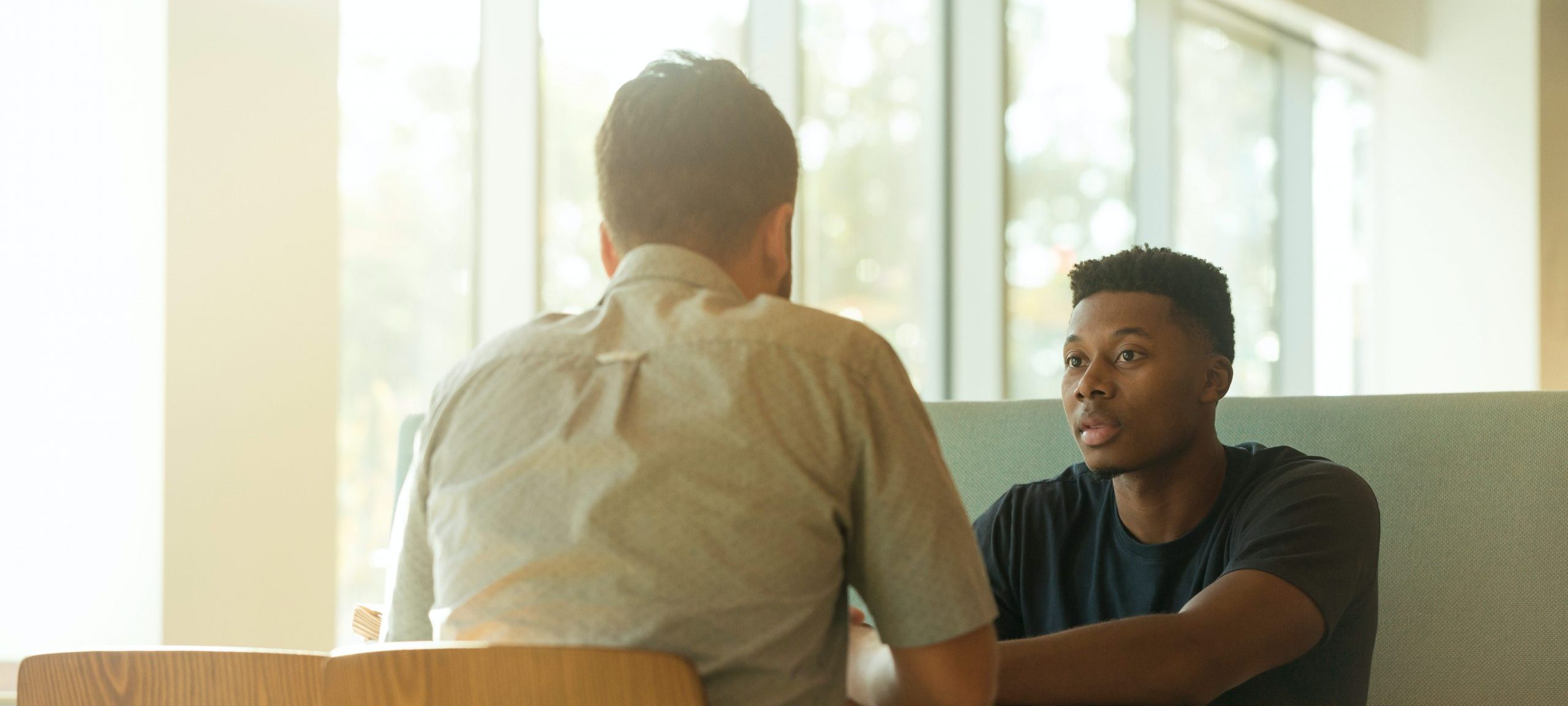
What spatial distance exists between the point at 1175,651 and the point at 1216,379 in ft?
1.74

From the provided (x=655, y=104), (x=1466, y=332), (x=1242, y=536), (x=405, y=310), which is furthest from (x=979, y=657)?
(x=1466, y=332)

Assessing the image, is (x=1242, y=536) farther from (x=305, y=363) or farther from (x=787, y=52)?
(x=787, y=52)

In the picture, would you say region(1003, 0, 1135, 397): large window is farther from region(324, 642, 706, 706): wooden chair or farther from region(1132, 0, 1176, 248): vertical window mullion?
region(324, 642, 706, 706): wooden chair

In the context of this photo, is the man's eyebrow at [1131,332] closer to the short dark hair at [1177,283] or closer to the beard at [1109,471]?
the short dark hair at [1177,283]

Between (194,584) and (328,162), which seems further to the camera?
(328,162)

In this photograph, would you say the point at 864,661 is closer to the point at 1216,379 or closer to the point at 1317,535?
the point at 1317,535

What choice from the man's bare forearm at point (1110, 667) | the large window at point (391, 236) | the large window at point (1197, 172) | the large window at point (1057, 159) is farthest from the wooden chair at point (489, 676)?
the large window at point (1057, 159)

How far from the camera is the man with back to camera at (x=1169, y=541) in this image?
56.4 inches

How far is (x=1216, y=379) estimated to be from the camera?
1.84 metres

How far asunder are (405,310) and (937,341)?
2.28 m

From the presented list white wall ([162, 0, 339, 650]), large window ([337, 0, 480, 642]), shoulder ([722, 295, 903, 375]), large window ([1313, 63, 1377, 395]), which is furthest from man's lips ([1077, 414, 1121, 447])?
large window ([1313, 63, 1377, 395])

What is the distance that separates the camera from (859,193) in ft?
15.0

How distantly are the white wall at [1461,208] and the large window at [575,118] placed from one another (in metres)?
3.86

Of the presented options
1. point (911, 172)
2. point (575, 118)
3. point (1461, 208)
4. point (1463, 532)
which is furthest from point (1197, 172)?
point (1463, 532)
